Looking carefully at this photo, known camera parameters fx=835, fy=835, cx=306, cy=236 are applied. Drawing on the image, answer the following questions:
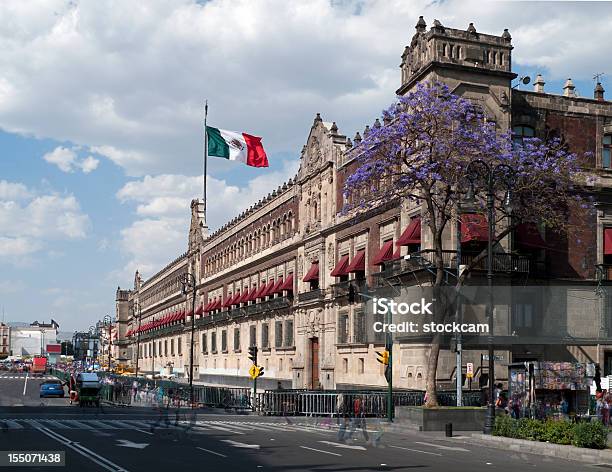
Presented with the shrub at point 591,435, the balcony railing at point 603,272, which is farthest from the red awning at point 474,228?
the shrub at point 591,435

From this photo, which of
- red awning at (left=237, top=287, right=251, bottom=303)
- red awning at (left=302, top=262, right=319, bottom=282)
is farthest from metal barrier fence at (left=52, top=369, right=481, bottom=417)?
red awning at (left=237, top=287, right=251, bottom=303)

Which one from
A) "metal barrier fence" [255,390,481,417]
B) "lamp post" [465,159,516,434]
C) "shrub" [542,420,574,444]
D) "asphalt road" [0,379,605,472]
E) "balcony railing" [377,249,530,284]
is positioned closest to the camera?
"asphalt road" [0,379,605,472]

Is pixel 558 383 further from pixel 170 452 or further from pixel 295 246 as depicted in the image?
pixel 295 246

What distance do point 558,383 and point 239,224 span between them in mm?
59240

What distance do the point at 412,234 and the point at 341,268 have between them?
12148 mm

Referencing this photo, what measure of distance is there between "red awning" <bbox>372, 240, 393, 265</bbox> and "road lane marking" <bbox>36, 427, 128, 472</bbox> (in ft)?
77.5

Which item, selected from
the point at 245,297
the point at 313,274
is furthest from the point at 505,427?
the point at 245,297

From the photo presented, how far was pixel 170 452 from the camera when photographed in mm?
21047

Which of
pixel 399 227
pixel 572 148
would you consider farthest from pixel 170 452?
pixel 572 148

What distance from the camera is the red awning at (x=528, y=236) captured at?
139 feet

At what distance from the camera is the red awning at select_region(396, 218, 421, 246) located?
42469 mm

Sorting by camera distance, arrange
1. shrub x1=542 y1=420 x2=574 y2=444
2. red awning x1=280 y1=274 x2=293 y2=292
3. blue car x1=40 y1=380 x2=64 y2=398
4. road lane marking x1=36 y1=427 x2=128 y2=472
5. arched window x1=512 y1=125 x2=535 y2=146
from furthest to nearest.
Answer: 1. blue car x1=40 y1=380 x2=64 y2=398
2. red awning x1=280 y1=274 x2=293 y2=292
3. arched window x1=512 y1=125 x2=535 y2=146
4. shrub x1=542 y1=420 x2=574 y2=444
5. road lane marking x1=36 y1=427 x2=128 y2=472

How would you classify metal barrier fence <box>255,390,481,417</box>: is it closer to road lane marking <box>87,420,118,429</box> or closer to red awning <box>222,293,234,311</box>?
road lane marking <box>87,420,118,429</box>

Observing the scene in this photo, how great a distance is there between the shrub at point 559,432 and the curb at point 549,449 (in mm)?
309
